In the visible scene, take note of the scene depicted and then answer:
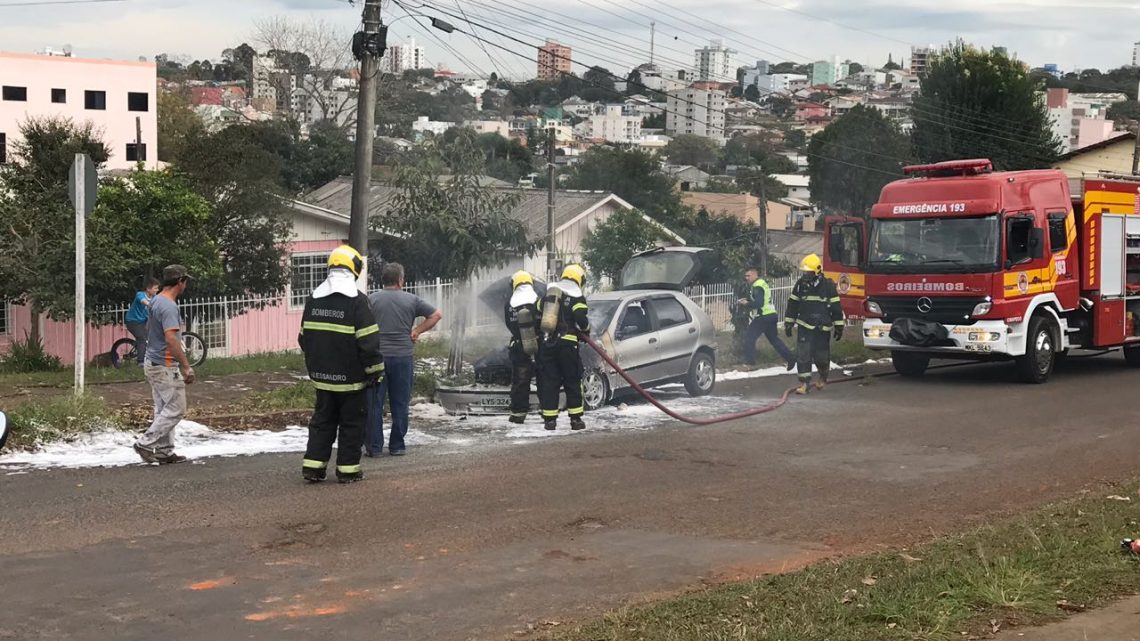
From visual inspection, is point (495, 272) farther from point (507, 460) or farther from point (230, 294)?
point (507, 460)

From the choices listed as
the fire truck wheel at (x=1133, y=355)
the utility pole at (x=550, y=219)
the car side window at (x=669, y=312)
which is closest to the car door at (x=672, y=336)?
the car side window at (x=669, y=312)

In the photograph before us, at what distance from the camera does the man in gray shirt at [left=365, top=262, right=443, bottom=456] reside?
10922 millimetres

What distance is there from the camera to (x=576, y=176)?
145ft

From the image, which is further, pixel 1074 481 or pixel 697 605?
pixel 1074 481

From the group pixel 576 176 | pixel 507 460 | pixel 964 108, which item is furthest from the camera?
pixel 964 108

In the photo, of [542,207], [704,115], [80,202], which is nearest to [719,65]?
[704,115]

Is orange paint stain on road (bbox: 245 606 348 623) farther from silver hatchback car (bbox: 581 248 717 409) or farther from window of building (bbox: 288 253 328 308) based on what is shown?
window of building (bbox: 288 253 328 308)

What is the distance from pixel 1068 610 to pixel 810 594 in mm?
1237

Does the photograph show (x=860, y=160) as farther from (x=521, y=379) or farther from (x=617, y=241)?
(x=521, y=379)

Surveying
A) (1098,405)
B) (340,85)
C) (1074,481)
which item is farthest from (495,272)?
(340,85)

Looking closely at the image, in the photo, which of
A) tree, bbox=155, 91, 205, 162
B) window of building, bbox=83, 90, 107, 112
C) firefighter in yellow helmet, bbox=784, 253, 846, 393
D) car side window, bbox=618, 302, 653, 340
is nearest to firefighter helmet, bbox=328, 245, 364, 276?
car side window, bbox=618, 302, 653, 340

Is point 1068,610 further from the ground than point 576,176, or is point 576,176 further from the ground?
point 576,176

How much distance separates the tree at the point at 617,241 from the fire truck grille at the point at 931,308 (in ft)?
45.1

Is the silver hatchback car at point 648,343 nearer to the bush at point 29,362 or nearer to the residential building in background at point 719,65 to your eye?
the bush at point 29,362
